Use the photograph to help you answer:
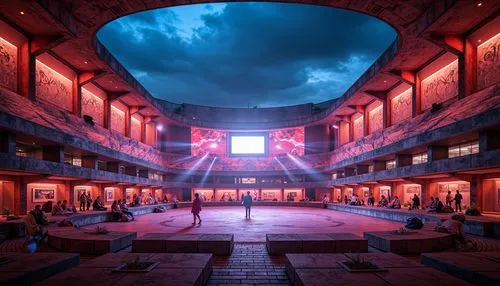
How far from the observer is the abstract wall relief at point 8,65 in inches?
688

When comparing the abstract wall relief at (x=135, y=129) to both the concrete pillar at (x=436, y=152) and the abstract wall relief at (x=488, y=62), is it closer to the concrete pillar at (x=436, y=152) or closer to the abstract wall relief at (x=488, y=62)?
the concrete pillar at (x=436, y=152)

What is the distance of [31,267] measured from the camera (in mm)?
6172

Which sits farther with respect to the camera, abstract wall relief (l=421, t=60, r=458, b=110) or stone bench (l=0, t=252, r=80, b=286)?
abstract wall relief (l=421, t=60, r=458, b=110)

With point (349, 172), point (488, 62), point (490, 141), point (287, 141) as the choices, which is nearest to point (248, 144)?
point (287, 141)

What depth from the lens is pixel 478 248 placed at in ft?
31.9

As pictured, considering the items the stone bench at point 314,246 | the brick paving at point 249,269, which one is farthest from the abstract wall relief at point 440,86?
the brick paving at point 249,269

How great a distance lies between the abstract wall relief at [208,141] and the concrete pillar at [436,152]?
28469mm

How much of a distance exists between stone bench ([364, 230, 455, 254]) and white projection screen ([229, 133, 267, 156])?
3465 centimetres

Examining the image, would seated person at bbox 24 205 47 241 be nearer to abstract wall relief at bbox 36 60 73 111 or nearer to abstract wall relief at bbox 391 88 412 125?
abstract wall relief at bbox 36 60 73 111

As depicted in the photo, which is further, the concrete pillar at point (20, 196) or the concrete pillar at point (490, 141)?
the concrete pillar at point (20, 196)

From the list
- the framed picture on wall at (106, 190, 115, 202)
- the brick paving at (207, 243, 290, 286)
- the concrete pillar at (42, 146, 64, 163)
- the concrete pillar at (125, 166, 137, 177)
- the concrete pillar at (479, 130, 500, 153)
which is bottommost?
the framed picture on wall at (106, 190, 115, 202)

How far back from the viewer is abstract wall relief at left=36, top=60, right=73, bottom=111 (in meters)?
20.9

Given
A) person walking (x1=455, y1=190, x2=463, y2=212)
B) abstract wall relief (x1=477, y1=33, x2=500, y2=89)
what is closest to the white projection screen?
person walking (x1=455, y1=190, x2=463, y2=212)

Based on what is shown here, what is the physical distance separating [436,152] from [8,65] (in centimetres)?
2287
